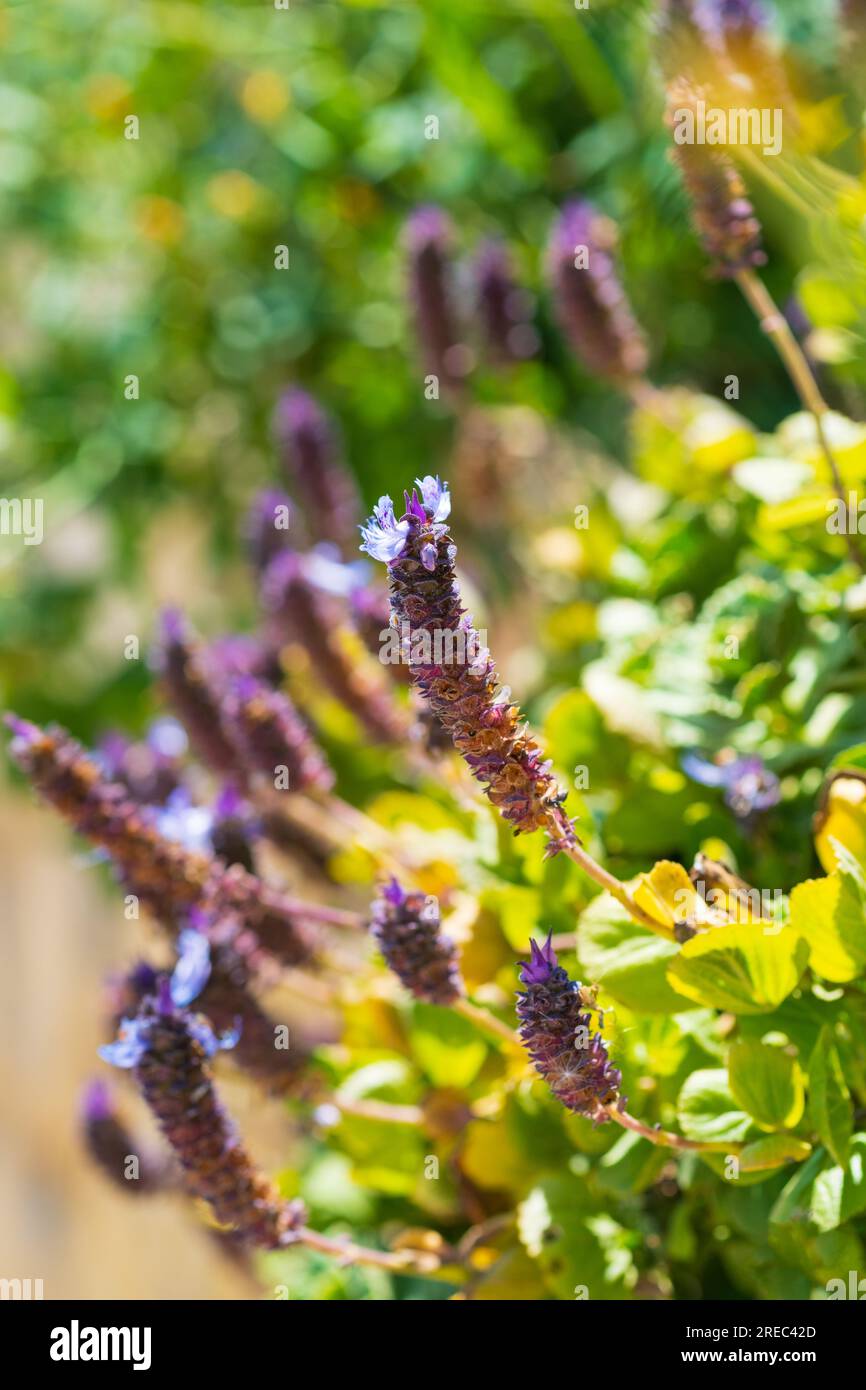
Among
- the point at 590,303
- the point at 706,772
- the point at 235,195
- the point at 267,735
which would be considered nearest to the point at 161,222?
the point at 235,195

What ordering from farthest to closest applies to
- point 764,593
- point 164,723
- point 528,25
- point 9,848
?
point 9,848 < point 528,25 < point 164,723 < point 764,593

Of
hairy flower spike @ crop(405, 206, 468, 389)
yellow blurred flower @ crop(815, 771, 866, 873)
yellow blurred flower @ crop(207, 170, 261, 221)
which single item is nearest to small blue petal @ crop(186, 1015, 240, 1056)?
yellow blurred flower @ crop(815, 771, 866, 873)

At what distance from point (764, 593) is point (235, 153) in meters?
0.79

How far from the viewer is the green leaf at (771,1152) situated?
0.41m

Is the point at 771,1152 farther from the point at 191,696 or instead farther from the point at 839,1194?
the point at 191,696

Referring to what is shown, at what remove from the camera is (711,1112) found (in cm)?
43

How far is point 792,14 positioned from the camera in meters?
0.80

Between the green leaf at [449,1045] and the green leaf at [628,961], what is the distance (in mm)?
113

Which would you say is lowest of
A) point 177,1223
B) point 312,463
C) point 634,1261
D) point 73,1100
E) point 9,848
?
point 634,1261

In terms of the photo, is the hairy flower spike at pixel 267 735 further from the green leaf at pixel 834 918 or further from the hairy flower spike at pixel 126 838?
the green leaf at pixel 834 918

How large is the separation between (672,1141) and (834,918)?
0.09 m

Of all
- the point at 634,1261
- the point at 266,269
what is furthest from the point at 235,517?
the point at 634,1261

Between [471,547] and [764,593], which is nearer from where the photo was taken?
[764,593]

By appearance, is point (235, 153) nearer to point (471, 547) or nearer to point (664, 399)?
point (471, 547)
